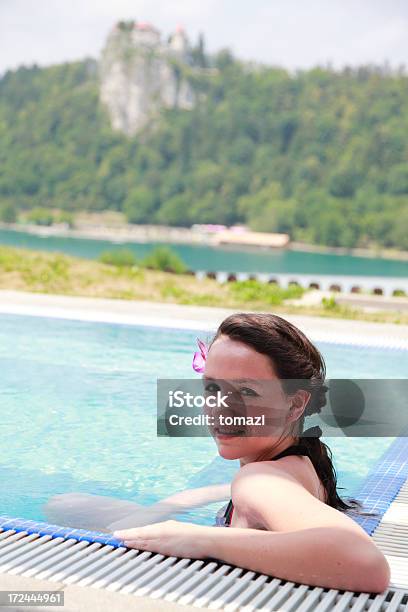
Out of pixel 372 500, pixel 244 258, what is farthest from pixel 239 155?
pixel 372 500

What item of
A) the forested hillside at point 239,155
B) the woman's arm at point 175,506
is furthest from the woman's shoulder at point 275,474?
the forested hillside at point 239,155

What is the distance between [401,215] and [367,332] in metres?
54.1

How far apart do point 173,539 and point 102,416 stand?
2709 mm

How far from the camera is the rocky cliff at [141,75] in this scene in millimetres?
82062

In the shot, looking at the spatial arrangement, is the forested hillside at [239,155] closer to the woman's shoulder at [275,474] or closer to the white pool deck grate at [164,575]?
the white pool deck grate at [164,575]

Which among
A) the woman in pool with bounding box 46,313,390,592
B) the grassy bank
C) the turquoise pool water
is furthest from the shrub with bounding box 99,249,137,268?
the woman in pool with bounding box 46,313,390,592

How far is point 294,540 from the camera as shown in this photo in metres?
1.76

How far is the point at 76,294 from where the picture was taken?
939 centimetres

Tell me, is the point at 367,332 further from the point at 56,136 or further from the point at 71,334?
the point at 56,136

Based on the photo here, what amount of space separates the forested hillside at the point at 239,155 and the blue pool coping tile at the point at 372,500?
56795 millimetres

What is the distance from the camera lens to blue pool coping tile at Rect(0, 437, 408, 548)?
2221mm

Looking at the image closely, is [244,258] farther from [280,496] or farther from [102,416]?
[280,496]

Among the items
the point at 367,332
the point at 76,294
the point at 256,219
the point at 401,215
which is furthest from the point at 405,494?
the point at 256,219

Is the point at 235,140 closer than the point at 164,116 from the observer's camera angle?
Yes
